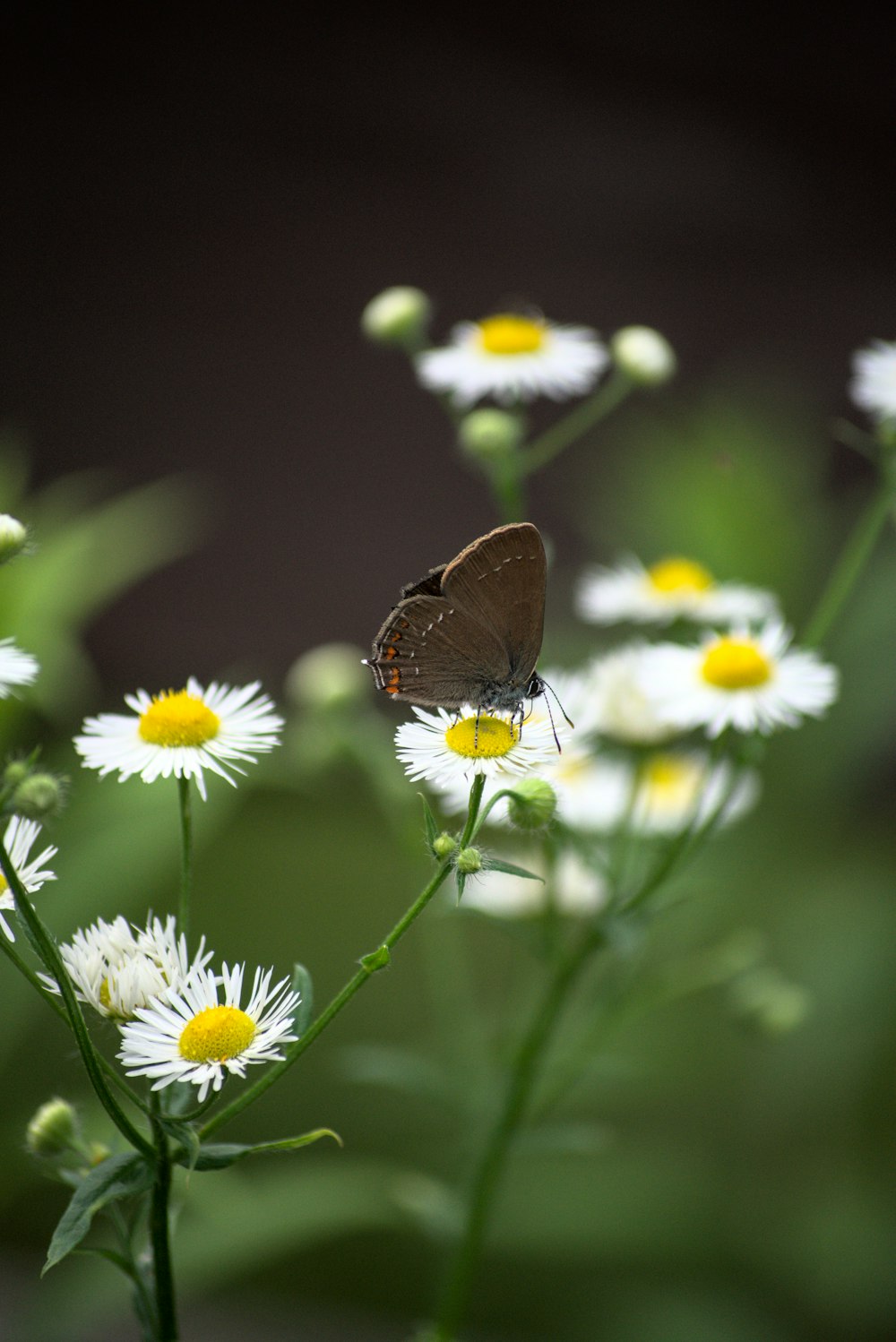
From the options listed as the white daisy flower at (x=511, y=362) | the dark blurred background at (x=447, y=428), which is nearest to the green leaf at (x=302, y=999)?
the white daisy flower at (x=511, y=362)

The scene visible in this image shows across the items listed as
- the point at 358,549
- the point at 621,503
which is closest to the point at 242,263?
the point at 358,549

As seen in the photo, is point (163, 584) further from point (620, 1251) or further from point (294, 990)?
point (294, 990)

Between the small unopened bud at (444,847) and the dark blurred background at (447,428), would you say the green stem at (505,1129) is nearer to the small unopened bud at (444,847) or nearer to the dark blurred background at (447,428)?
the small unopened bud at (444,847)

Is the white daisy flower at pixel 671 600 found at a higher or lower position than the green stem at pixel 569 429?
lower

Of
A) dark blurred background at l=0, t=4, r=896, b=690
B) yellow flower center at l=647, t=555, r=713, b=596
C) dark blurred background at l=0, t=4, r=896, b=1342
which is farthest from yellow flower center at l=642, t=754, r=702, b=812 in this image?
dark blurred background at l=0, t=4, r=896, b=690

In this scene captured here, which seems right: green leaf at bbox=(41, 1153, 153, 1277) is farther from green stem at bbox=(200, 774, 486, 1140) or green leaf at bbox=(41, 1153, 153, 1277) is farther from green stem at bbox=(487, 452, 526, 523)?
green stem at bbox=(487, 452, 526, 523)

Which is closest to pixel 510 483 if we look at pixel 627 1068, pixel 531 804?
pixel 531 804
